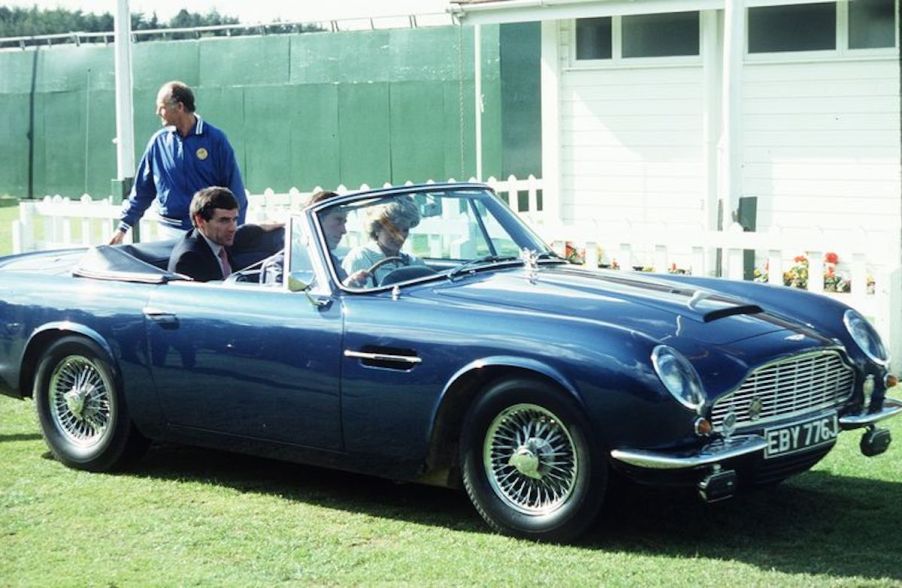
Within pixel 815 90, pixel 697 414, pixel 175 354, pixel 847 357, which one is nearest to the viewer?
pixel 697 414

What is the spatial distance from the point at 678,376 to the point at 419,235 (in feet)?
6.05

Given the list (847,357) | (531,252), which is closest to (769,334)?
(847,357)

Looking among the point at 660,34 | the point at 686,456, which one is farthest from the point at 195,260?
the point at 660,34

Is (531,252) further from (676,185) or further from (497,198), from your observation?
(676,185)

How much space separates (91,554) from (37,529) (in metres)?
0.55

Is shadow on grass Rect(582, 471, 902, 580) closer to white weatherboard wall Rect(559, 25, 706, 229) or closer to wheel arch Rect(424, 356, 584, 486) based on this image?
wheel arch Rect(424, 356, 584, 486)

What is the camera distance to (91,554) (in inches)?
234

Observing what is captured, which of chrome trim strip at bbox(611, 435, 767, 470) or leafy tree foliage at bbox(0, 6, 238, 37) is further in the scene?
leafy tree foliage at bbox(0, 6, 238, 37)

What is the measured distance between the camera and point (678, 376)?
221 inches

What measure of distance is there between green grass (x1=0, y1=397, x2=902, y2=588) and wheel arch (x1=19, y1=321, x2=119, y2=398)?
0.45 m

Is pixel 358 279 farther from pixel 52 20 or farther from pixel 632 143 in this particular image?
pixel 52 20

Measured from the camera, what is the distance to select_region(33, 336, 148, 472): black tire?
24.0 ft

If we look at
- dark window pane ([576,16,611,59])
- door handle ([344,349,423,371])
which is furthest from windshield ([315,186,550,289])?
dark window pane ([576,16,611,59])

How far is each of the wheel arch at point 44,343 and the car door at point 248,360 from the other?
33cm
